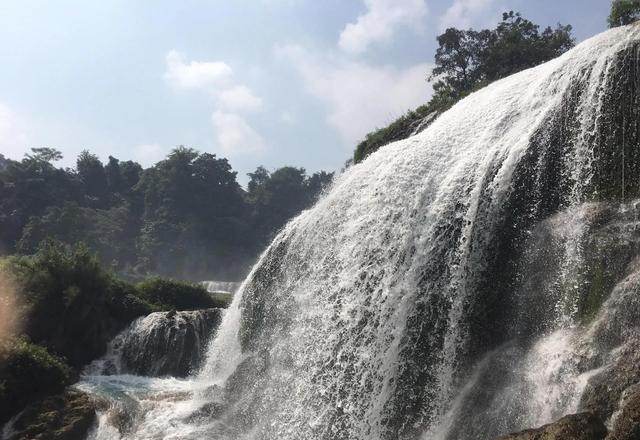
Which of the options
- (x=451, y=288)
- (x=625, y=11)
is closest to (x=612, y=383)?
(x=451, y=288)

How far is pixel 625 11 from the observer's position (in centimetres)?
2062

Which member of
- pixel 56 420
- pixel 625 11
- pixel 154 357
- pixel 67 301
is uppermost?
pixel 625 11

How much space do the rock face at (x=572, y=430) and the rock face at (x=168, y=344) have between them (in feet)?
61.9

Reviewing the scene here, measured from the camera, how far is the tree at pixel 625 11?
66.7 feet

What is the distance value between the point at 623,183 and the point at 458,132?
4.32m

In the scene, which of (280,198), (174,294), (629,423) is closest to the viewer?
(629,423)

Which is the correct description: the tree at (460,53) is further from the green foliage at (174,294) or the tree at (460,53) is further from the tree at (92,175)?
the tree at (92,175)

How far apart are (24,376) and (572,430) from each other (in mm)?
14351

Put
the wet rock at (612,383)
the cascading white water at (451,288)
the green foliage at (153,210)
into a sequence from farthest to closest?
the green foliage at (153,210), the cascading white water at (451,288), the wet rock at (612,383)

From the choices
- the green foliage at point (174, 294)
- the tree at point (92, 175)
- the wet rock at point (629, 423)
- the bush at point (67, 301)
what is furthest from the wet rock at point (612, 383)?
the tree at point (92, 175)

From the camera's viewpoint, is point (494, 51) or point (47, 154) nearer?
point (494, 51)

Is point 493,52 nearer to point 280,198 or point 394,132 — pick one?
point 394,132

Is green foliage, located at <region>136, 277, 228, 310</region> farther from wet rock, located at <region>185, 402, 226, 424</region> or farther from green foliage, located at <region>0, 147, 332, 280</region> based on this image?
green foliage, located at <region>0, 147, 332, 280</region>

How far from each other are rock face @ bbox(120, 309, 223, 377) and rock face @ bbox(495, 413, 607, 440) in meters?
18.9
